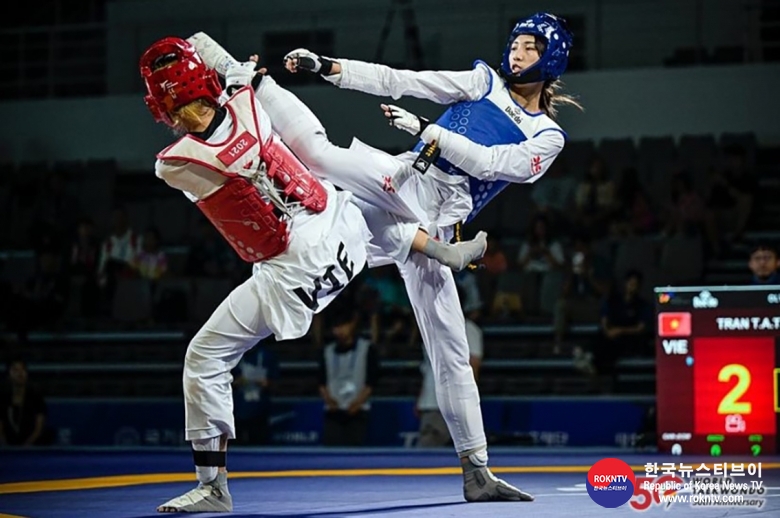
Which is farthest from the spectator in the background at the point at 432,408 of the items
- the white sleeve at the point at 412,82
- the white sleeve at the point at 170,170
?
the white sleeve at the point at 170,170

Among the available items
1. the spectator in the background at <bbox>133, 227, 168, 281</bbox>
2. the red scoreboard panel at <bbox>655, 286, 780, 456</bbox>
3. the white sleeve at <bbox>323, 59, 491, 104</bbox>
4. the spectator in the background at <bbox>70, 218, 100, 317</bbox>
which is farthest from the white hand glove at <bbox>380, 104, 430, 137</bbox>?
the spectator in the background at <bbox>70, 218, 100, 317</bbox>

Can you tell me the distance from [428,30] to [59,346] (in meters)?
5.61

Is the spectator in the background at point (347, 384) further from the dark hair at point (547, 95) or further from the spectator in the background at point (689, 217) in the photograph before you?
the dark hair at point (547, 95)

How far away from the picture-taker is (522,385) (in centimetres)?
1168

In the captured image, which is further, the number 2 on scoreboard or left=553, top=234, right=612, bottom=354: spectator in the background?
left=553, top=234, right=612, bottom=354: spectator in the background

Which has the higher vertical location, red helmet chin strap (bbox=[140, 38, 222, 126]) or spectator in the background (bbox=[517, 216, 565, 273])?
red helmet chin strap (bbox=[140, 38, 222, 126])

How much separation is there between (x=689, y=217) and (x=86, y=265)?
6373mm

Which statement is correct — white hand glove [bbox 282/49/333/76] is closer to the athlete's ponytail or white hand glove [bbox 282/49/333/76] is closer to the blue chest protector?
the blue chest protector

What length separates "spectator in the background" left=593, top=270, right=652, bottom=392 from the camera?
11.4m

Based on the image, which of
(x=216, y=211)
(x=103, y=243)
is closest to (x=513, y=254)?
(x=103, y=243)

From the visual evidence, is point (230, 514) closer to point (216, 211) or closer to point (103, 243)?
point (216, 211)

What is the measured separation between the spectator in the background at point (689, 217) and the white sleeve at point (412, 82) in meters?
7.22

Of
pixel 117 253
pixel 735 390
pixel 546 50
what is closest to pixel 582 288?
pixel 735 390

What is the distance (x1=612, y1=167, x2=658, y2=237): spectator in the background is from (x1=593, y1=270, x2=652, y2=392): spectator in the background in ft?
4.03
